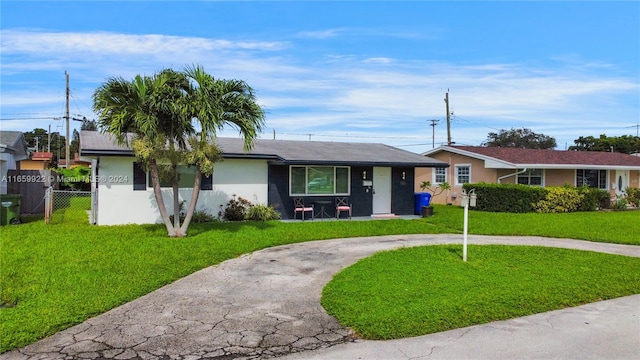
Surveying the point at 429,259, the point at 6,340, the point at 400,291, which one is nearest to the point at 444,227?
the point at 429,259

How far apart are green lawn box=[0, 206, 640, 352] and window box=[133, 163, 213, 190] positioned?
1432mm

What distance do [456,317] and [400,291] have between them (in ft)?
3.79

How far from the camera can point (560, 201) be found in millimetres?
19312

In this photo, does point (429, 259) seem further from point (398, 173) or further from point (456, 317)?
point (398, 173)

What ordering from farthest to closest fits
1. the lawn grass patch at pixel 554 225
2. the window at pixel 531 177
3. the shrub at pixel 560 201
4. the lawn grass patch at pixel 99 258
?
the window at pixel 531 177
the shrub at pixel 560 201
the lawn grass patch at pixel 554 225
the lawn grass patch at pixel 99 258

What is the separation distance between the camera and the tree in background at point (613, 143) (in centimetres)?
5403

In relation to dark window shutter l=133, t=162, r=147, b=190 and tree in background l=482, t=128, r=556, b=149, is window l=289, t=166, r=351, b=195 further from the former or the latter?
tree in background l=482, t=128, r=556, b=149

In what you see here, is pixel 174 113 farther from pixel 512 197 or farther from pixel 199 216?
pixel 512 197

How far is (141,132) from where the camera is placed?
10.5 metres

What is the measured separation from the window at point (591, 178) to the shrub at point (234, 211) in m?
18.5

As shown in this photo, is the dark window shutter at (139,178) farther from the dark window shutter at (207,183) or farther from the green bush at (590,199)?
the green bush at (590,199)

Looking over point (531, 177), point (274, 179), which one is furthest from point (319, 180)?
point (531, 177)

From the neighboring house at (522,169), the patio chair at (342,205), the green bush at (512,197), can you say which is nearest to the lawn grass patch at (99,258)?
the patio chair at (342,205)

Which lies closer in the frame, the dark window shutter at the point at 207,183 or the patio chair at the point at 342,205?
the dark window shutter at the point at 207,183
